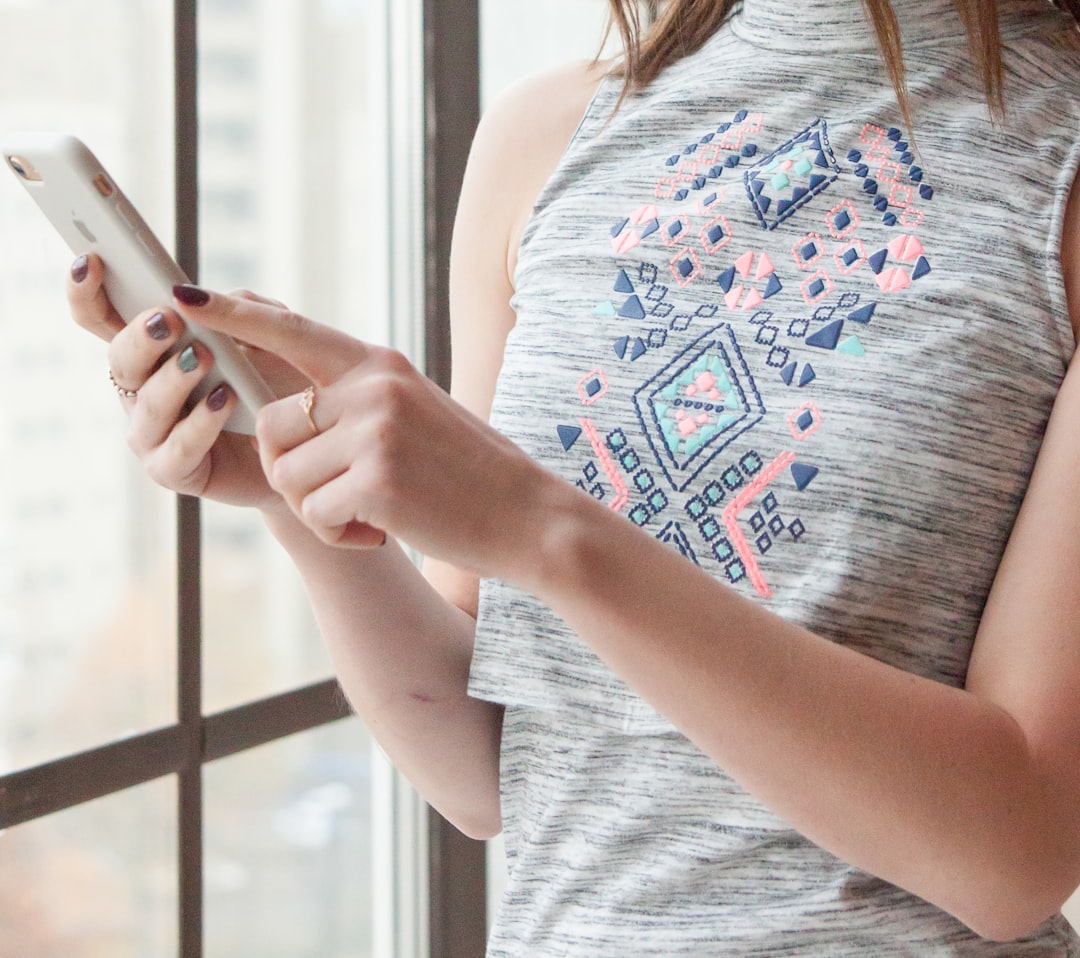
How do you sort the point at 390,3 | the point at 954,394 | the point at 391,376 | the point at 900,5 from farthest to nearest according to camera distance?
the point at 390,3, the point at 900,5, the point at 954,394, the point at 391,376

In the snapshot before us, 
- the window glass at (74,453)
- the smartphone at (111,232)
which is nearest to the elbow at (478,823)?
the smartphone at (111,232)

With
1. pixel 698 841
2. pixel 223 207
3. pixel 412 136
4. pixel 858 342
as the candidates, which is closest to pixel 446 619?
pixel 698 841

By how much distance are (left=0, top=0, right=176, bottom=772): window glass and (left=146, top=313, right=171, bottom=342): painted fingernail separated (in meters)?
0.65

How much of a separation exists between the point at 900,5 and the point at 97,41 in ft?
2.88

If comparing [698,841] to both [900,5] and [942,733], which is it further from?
Answer: [900,5]

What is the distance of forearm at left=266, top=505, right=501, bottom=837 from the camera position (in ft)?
2.93

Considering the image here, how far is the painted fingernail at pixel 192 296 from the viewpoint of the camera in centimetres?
67

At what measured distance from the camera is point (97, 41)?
1.38 m

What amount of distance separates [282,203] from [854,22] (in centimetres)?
99

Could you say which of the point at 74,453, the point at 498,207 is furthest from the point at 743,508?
→ the point at 74,453

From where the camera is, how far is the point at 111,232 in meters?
0.71

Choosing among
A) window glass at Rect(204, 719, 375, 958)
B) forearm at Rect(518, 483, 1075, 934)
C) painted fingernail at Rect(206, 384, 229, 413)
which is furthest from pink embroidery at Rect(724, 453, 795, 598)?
window glass at Rect(204, 719, 375, 958)

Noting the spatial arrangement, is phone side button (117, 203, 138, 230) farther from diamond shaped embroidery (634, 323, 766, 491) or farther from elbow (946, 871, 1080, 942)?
elbow (946, 871, 1080, 942)

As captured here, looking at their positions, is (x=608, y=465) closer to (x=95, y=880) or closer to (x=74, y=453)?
(x=74, y=453)
